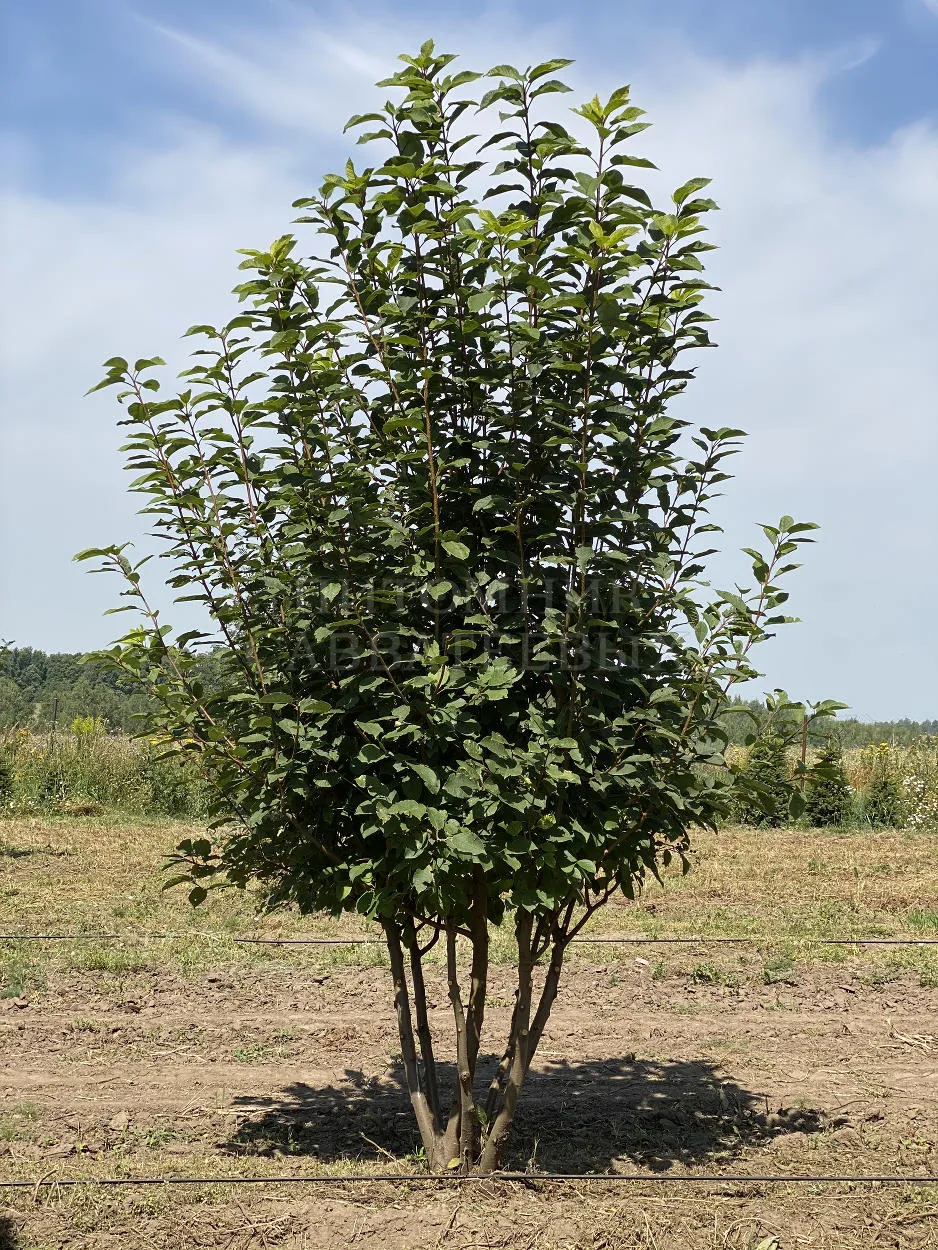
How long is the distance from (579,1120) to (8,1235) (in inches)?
91.8

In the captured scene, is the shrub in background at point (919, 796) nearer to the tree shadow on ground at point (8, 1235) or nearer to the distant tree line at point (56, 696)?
the tree shadow on ground at point (8, 1235)

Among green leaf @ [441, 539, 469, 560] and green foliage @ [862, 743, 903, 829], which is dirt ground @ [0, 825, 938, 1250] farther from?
green foliage @ [862, 743, 903, 829]

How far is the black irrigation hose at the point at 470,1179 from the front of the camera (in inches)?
151

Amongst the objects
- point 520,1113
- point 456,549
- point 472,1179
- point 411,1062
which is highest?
point 456,549

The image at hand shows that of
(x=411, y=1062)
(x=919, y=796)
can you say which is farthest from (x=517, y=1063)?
(x=919, y=796)

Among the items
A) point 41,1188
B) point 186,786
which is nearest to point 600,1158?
point 41,1188

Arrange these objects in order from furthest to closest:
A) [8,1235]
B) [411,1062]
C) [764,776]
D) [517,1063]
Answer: [411,1062] → [517,1063] → [764,776] → [8,1235]

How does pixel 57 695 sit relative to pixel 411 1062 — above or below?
above

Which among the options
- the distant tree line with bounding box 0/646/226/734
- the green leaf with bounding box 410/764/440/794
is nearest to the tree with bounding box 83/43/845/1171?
the green leaf with bounding box 410/764/440/794

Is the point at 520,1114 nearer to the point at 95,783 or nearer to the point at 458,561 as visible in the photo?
the point at 458,561

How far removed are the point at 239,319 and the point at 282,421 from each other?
0.36 m

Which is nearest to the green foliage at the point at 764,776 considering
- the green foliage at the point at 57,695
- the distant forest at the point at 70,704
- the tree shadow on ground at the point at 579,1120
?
the tree shadow on ground at the point at 579,1120

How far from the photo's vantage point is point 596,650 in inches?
141

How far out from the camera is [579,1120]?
16.0ft
